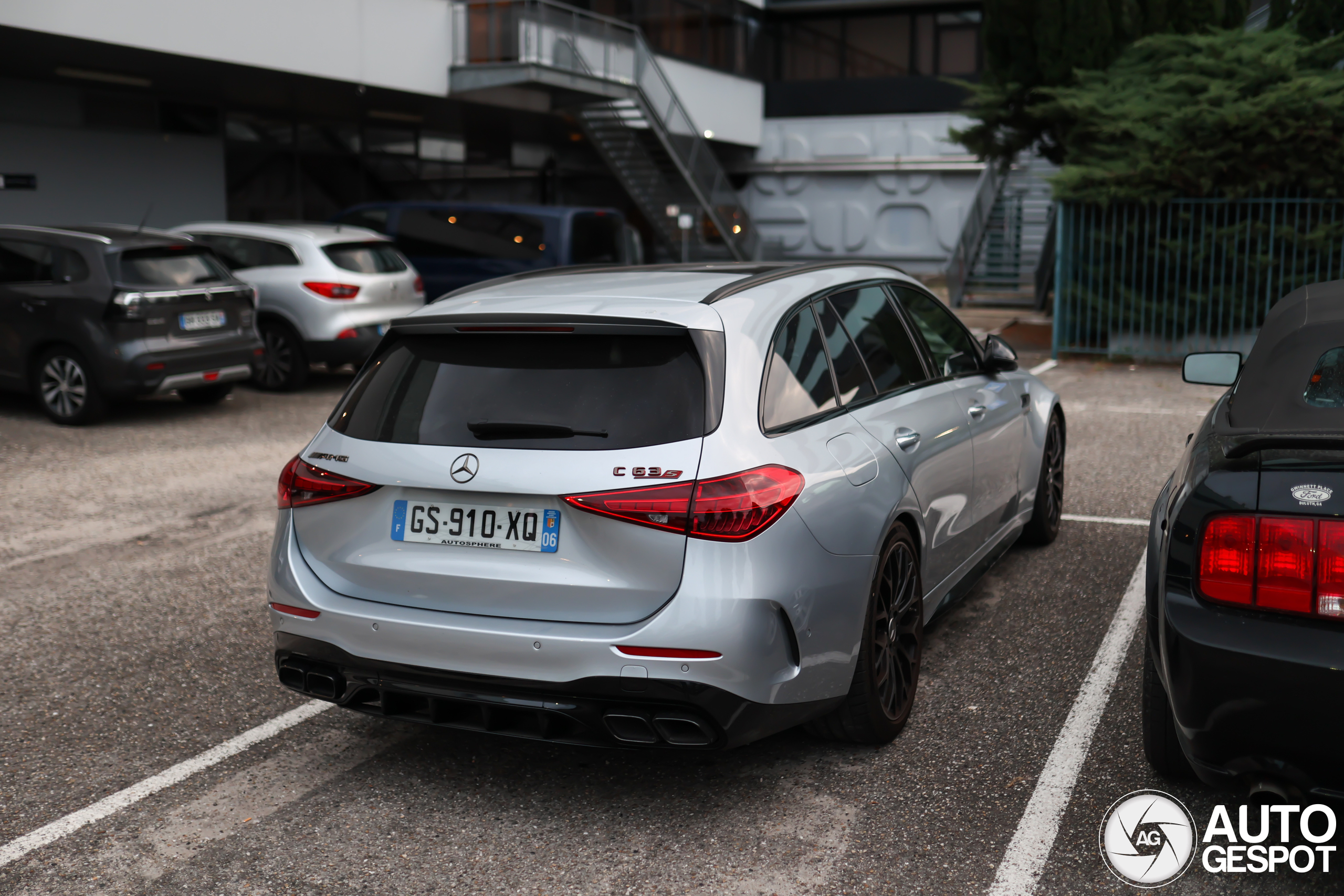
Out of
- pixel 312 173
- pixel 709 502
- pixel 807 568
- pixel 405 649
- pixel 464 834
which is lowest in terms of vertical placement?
pixel 464 834

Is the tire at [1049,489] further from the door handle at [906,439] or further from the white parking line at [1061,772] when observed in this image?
the door handle at [906,439]

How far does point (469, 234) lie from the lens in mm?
14984

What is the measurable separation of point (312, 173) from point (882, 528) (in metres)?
20.1

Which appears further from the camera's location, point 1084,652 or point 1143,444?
point 1143,444

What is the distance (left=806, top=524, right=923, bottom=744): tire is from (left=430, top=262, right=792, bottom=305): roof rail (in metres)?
1.08

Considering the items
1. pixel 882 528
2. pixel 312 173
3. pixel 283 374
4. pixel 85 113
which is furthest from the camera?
pixel 312 173

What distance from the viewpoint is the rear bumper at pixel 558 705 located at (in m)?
3.18

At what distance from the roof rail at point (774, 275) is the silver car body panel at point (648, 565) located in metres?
0.03

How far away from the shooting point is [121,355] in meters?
10.2

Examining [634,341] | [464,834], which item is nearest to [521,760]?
[464,834]

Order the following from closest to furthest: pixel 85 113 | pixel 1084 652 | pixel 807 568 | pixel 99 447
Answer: pixel 807 568
pixel 1084 652
pixel 99 447
pixel 85 113

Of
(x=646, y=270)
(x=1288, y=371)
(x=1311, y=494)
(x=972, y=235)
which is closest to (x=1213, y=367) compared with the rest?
(x=1288, y=371)

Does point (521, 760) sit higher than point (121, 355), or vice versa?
point (121, 355)

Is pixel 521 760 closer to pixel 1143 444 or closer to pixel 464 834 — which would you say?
pixel 464 834
